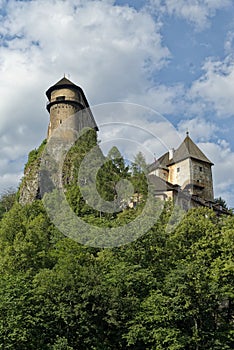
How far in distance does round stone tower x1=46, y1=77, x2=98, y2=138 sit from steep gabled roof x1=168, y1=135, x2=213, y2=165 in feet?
43.7

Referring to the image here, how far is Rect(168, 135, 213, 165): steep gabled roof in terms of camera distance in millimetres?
61625

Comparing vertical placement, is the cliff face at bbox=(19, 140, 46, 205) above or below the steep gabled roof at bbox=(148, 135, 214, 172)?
below

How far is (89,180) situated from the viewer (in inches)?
1762

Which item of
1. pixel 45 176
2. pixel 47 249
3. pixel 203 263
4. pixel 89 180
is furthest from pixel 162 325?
pixel 45 176

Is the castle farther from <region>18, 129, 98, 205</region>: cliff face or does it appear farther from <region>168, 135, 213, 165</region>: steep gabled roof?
<region>18, 129, 98, 205</region>: cliff face

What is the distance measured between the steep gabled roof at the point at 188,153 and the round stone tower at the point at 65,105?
1332cm

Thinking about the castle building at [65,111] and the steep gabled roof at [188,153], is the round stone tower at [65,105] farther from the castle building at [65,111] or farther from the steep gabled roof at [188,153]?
the steep gabled roof at [188,153]

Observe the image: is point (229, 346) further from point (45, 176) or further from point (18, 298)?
point (45, 176)

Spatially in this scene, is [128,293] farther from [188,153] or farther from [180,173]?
[188,153]

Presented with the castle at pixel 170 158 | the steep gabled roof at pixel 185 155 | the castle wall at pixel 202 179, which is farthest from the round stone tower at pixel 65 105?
the castle wall at pixel 202 179

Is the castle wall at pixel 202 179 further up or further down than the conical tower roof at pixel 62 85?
further down

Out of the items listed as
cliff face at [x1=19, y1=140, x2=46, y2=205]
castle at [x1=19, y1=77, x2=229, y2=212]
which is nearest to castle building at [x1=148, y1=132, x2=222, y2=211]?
castle at [x1=19, y1=77, x2=229, y2=212]

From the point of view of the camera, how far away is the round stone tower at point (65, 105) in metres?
60.8

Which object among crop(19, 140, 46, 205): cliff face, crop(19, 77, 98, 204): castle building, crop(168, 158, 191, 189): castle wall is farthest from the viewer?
crop(168, 158, 191, 189): castle wall
